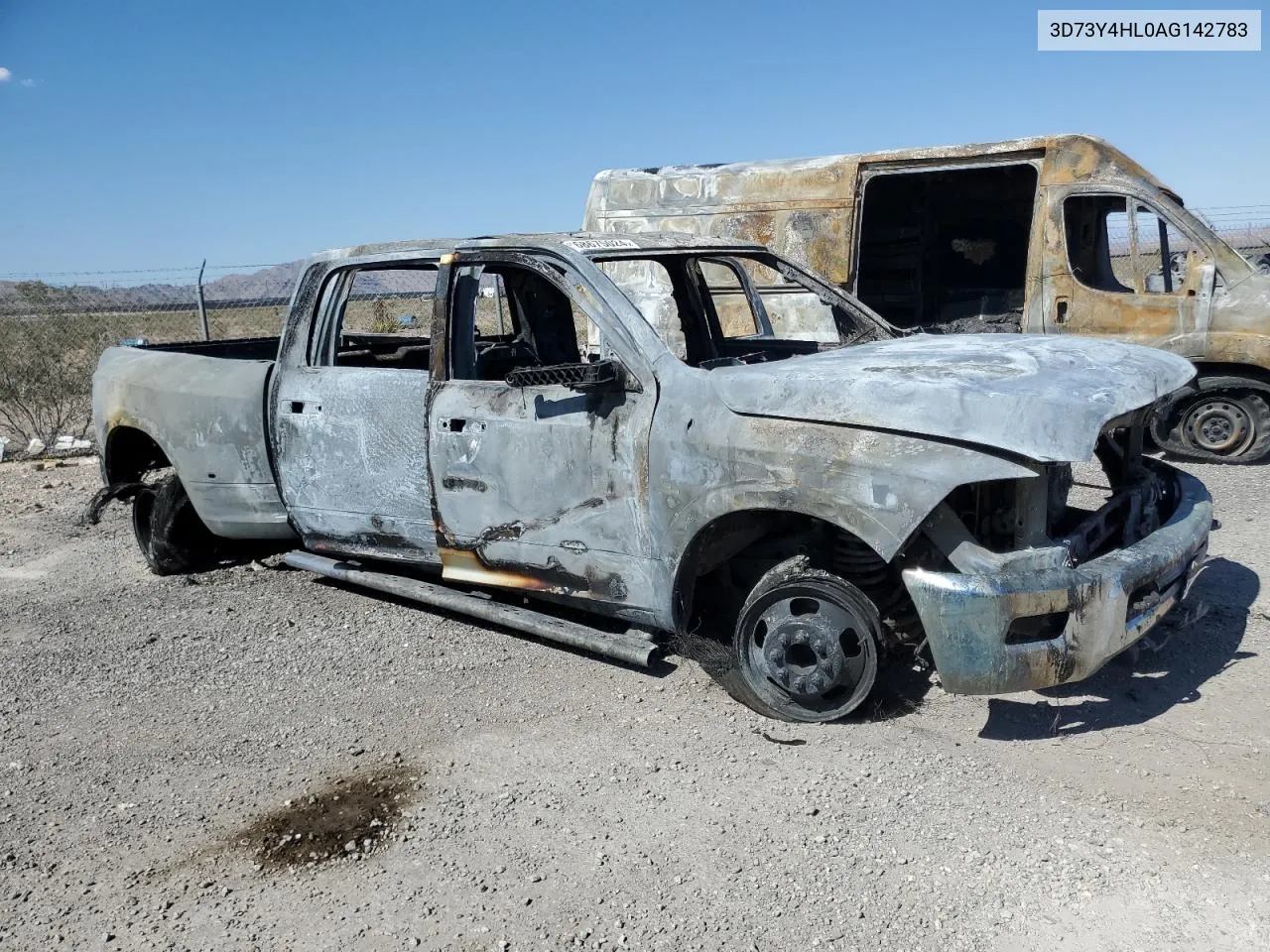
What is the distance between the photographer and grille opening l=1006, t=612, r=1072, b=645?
3221 mm

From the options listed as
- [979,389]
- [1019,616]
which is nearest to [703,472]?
[979,389]

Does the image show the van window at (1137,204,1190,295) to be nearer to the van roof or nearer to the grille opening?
the van roof

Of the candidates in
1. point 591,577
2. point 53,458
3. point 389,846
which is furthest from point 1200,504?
point 53,458

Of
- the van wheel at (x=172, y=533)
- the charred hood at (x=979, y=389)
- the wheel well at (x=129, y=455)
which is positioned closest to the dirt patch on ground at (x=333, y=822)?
the charred hood at (x=979, y=389)

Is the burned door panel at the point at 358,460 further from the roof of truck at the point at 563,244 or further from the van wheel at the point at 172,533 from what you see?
the van wheel at the point at 172,533

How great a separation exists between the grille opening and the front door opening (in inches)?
310

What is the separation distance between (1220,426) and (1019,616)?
18.7 ft

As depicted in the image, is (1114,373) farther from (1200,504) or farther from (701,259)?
(701,259)

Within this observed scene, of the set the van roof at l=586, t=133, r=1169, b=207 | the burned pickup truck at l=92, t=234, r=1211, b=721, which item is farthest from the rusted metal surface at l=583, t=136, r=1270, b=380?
the burned pickup truck at l=92, t=234, r=1211, b=721

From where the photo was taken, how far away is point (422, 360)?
6.07 m

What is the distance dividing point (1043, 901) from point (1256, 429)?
20.5 feet

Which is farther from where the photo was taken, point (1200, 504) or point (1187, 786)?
point (1200, 504)

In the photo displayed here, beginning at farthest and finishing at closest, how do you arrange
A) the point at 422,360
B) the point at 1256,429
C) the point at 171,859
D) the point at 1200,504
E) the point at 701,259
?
the point at 1256,429 → the point at 422,360 → the point at 701,259 → the point at 1200,504 → the point at 171,859

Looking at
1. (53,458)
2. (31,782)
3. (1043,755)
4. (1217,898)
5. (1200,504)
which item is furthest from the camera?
(53,458)
